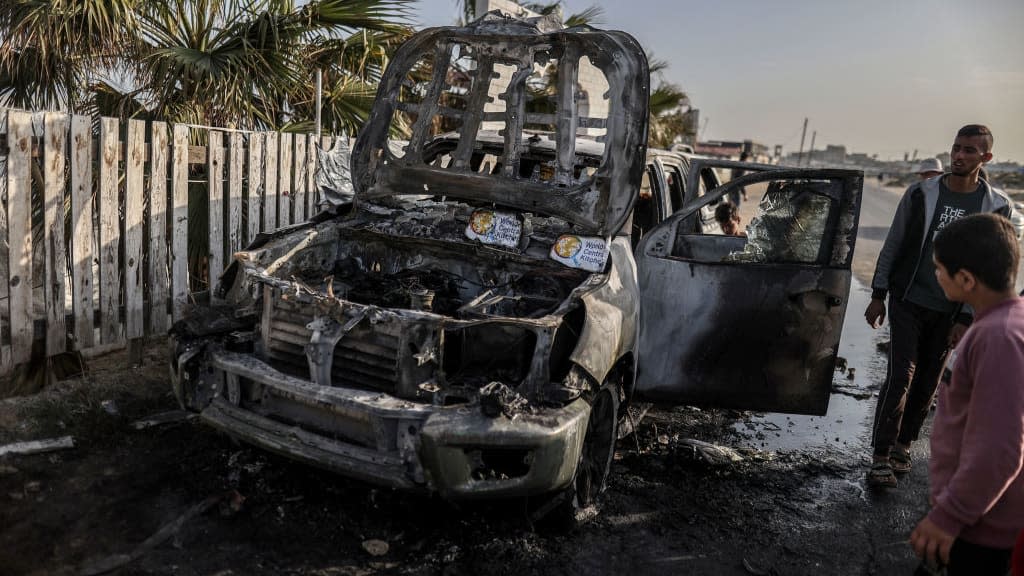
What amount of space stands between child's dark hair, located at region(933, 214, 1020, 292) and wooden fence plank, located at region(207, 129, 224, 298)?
15.9ft

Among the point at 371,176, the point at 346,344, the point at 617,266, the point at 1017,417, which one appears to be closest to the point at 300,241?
the point at 371,176

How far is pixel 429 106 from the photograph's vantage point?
4605 millimetres

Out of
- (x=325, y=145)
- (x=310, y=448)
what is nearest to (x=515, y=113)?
(x=310, y=448)

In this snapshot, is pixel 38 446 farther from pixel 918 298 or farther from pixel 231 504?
pixel 918 298

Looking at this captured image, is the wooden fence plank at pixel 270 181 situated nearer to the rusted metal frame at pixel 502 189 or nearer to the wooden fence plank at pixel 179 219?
the wooden fence plank at pixel 179 219

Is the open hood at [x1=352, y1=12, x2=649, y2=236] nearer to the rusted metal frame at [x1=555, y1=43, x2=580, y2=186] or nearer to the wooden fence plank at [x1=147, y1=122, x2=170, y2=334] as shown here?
the rusted metal frame at [x1=555, y1=43, x2=580, y2=186]

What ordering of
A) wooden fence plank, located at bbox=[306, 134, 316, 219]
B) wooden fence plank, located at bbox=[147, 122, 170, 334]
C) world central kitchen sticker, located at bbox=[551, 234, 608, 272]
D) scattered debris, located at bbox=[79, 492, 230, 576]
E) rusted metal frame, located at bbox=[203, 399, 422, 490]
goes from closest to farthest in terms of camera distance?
scattered debris, located at bbox=[79, 492, 230, 576] < rusted metal frame, located at bbox=[203, 399, 422, 490] < world central kitchen sticker, located at bbox=[551, 234, 608, 272] < wooden fence plank, located at bbox=[147, 122, 170, 334] < wooden fence plank, located at bbox=[306, 134, 316, 219]

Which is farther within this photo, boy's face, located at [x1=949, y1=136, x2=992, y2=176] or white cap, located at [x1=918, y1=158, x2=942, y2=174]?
white cap, located at [x1=918, y1=158, x2=942, y2=174]

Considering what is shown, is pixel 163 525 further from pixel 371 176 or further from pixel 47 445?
pixel 371 176

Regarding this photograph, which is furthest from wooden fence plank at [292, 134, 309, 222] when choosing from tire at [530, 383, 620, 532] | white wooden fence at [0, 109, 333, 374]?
tire at [530, 383, 620, 532]

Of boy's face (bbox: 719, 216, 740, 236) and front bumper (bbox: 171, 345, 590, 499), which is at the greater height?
boy's face (bbox: 719, 216, 740, 236)

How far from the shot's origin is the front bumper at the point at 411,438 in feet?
9.57

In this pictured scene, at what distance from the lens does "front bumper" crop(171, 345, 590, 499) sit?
292cm

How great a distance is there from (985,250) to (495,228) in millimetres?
2563
